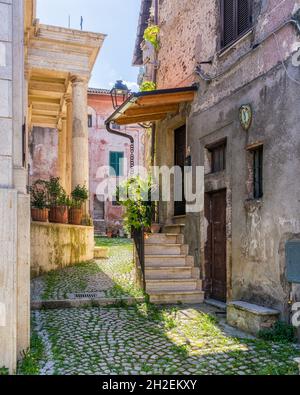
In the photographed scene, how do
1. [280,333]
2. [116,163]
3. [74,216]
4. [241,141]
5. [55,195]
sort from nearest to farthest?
[280,333], [241,141], [55,195], [74,216], [116,163]

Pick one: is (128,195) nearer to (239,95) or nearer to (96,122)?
(239,95)

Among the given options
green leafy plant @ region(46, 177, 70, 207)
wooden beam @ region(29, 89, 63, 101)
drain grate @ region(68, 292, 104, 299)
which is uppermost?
wooden beam @ region(29, 89, 63, 101)

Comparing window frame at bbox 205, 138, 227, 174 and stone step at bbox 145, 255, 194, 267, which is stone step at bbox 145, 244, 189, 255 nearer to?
stone step at bbox 145, 255, 194, 267

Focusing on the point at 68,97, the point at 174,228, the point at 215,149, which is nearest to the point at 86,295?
the point at 174,228

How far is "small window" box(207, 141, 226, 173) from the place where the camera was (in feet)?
24.0

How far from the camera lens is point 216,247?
7.46 metres

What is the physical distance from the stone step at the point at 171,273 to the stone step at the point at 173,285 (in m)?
0.19

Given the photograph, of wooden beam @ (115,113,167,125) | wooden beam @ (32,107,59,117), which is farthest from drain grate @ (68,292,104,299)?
wooden beam @ (32,107,59,117)

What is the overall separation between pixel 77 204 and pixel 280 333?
7.74m

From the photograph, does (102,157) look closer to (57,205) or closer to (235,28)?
(57,205)

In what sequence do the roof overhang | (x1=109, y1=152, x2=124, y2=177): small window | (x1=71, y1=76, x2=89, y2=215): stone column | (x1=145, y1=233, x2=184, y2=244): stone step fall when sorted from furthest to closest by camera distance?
(x1=109, y1=152, x2=124, y2=177): small window
(x1=71, y1=76, x2=89, y2=215): stone column
(x1=145, y1=233, x2=184, y2=244): stone step
the roof overhang

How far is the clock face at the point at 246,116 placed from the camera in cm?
609

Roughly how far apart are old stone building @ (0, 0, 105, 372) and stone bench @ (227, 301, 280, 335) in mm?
2889

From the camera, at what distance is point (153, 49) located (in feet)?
36.7
